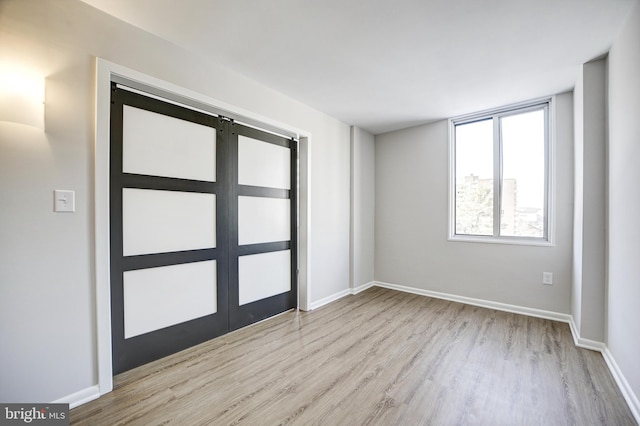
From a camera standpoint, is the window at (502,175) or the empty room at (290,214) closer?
the empty room at (290,214)

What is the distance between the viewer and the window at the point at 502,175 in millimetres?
3283

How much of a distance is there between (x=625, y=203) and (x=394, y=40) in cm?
199

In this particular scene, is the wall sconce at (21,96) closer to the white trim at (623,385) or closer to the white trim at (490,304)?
the white trim at (623,385)

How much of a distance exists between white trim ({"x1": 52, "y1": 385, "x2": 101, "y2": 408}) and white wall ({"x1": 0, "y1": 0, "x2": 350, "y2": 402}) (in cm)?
3

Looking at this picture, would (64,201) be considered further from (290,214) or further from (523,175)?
(523,175)

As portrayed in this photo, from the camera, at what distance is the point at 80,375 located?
171 cm

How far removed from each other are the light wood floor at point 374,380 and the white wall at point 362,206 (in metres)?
1.44

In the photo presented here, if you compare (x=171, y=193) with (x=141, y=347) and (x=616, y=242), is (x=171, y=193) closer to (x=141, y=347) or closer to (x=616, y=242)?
(x=141, y=347)

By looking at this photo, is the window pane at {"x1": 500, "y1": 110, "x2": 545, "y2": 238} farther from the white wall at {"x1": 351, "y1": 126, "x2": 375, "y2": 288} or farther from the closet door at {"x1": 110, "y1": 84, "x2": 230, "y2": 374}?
the closet door at {"x1": 110, "y1": 84, "x2": 230, "y2": 374}

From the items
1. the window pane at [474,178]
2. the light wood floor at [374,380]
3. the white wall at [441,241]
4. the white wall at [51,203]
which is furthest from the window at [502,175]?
the white wall at [51,203]

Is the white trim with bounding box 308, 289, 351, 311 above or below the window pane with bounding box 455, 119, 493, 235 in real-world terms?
below

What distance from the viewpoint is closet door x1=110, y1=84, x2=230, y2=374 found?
2000 mm

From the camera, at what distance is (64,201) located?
1646 millimetres

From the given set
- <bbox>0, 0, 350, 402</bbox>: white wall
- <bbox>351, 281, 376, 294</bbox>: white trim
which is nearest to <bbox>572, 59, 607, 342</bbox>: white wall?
<bbox>351, 281, 376, 294</bbox>: white trim
